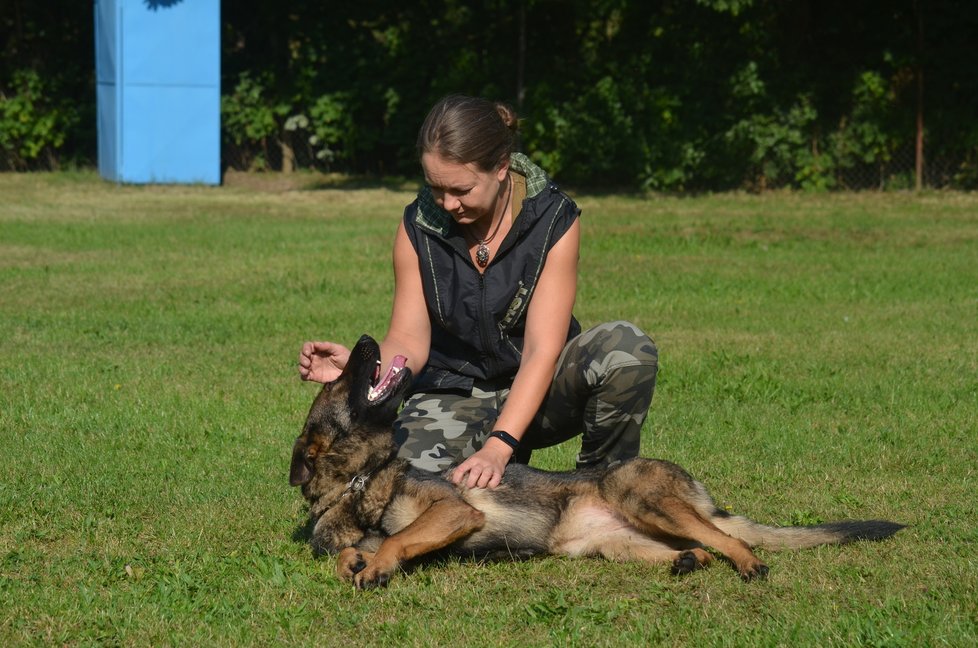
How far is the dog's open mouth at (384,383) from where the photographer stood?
4.62m

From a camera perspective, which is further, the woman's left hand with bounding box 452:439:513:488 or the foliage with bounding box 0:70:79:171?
A: the foliage with bounding box 0:70:79:171

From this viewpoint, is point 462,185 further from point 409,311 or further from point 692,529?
point 692,529

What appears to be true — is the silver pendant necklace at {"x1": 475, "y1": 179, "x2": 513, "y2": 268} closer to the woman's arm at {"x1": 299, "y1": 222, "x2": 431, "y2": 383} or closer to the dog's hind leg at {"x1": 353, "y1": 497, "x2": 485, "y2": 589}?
the woman's arm at {"x1": 299, "y1": 222, "x2": 431, "y2": 383}

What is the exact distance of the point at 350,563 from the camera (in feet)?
14.4

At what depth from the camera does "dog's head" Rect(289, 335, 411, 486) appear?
4598 mm

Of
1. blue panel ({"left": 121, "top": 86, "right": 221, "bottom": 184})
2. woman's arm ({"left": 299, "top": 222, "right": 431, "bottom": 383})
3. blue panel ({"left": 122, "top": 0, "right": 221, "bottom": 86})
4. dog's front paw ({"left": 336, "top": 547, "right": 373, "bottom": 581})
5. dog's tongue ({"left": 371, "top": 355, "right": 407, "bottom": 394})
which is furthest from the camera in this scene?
blue panel ({"left": 121, "top": 86, "right": 221, "bottom": 184})

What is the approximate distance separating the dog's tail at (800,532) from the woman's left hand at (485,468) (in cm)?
83

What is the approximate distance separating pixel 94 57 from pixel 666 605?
20.3 metres

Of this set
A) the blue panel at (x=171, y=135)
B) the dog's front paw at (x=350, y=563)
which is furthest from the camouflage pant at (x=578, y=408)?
the blue panel at (x=171, y=135)

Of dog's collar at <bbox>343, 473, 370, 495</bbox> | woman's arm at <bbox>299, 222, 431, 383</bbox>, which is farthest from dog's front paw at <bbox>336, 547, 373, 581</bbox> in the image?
woman's arm at <bbox>299, 222, 431, 383</bbox>

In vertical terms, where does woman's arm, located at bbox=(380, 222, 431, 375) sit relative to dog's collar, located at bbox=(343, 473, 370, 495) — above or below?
above

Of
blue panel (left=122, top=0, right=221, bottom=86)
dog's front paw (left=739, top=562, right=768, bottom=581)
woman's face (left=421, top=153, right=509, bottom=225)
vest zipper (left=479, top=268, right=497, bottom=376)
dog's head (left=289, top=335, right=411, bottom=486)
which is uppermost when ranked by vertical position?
blue panel (left=122, top=0, right=221, bottom=86)

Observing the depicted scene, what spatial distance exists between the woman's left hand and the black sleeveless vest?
2.13ft

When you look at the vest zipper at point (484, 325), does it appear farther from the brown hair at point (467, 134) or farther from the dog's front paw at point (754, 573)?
the dog's front paw at point (754, 573)
